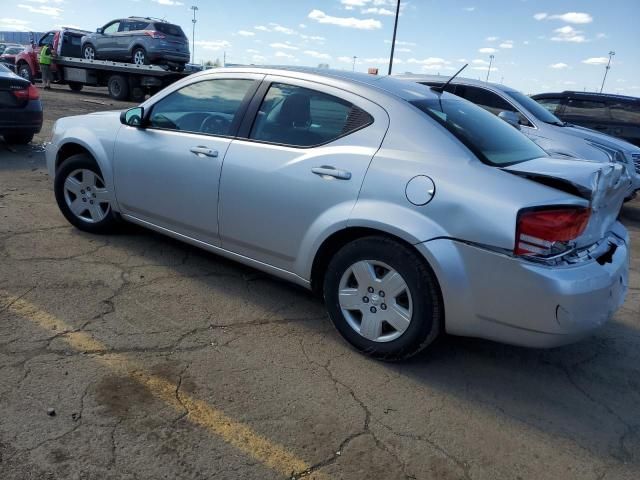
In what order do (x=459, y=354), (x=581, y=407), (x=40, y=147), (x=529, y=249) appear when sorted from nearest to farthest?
(x=529, y=249) → (x=581, y=407) → (x=459, y=354) → (x=40, y=147)

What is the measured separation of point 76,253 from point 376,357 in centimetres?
267

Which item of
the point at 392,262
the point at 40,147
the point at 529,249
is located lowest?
the point at 40,147

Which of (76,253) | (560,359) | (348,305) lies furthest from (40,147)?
(560,359)

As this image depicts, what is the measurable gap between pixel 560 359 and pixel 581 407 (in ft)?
1.76

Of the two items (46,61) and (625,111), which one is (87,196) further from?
(46,61)

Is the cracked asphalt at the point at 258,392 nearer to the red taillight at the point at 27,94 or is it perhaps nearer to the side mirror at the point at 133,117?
the side mirror at the point at 133,117

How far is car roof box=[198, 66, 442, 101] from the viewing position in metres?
3.25

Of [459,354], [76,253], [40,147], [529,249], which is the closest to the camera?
[529,249]

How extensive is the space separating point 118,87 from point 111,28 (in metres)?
2.34

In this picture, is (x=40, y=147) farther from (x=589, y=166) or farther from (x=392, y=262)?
(x=589, y=166)

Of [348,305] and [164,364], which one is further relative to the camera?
[348,305]

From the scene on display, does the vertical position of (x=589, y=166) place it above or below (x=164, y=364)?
above

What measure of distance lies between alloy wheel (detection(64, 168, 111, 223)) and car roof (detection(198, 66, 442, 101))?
1.65m

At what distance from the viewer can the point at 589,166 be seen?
2863mm
